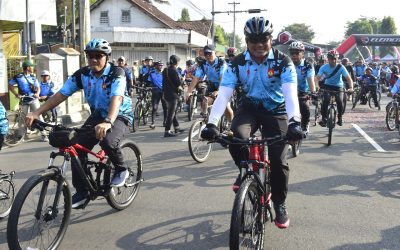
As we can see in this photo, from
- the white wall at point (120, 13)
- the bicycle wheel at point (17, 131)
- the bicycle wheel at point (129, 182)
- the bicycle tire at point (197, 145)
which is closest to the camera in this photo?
the bicycle wheel at point (129, 182)

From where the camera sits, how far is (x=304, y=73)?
852 cm

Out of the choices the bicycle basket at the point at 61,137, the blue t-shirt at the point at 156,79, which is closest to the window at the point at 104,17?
the blue t-shirt at the point at 156,79

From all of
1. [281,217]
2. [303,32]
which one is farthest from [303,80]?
[303,32]

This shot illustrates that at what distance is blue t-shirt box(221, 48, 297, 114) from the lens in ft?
13.3

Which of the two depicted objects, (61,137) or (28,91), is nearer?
(61,137)

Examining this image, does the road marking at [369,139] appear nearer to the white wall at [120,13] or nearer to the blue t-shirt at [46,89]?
the blue t-shirt at [46,89]

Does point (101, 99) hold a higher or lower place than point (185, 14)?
lower

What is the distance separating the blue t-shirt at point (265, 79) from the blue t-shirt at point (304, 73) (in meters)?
4.40

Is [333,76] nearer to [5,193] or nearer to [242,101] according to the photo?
[242,101]

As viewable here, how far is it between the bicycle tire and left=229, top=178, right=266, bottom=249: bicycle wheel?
154 inches

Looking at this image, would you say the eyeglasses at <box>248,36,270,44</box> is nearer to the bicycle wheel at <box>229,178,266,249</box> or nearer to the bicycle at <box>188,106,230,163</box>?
the bicycle wheel at <box>229,178,266,249</box>

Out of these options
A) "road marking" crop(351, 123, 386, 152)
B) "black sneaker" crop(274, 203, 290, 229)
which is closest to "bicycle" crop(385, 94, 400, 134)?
"road marking" crop(351, 123, 386, 152)

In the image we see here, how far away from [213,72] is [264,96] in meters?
5.19

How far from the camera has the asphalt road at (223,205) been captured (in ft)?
14.1
